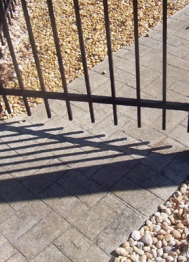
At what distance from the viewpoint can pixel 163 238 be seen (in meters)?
3.22

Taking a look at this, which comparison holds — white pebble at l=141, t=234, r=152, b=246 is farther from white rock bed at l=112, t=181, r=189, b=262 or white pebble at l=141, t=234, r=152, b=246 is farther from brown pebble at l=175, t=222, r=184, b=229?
brown pebble at l=175, t=222, r=184, b=229

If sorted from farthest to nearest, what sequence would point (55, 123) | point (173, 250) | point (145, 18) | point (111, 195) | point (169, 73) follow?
point (145, 18) < point (169, 73) < point (55, 123) < point (111, 195) < point (173, 250)

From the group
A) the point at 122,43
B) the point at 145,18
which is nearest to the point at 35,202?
the point at 122,43

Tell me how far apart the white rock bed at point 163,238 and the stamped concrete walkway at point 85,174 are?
8cm


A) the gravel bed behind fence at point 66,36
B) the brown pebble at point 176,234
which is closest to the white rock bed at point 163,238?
the brown pebble at point 176,234

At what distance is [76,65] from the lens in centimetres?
535

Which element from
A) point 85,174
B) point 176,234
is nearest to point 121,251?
point 176,234

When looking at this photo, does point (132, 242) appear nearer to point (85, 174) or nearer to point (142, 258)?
point (142, 258)

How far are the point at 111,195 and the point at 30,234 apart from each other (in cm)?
77

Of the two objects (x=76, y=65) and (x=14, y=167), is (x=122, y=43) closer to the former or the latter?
(x=76, y=65)

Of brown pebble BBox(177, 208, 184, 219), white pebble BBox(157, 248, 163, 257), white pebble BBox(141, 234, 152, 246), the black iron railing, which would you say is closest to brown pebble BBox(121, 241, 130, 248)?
white pebble BBox(141, 234, 152, 246)

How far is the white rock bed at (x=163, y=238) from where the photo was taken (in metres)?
3.10

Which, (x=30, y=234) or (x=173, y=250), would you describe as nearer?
(x=173, y=250)

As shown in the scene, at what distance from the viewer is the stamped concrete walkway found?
10.8 ft
